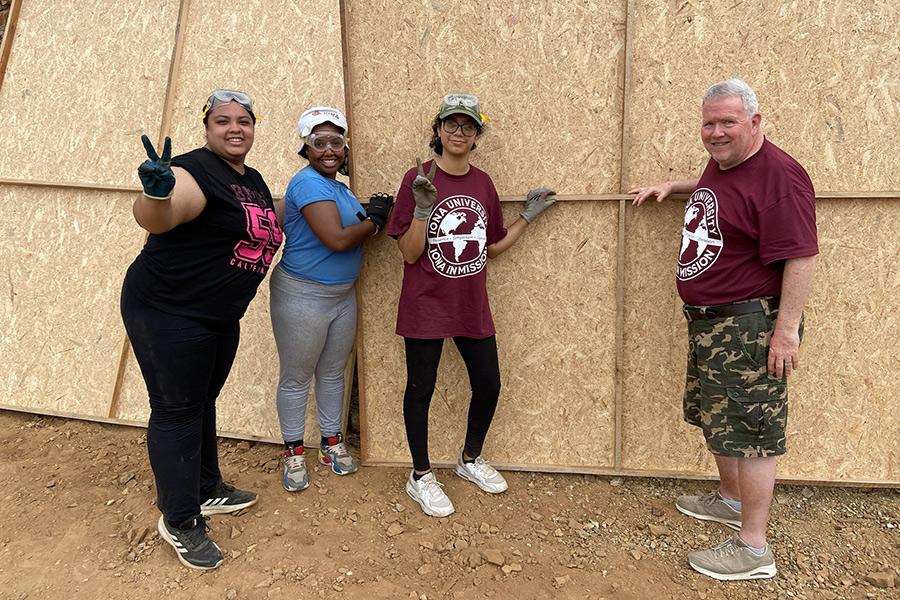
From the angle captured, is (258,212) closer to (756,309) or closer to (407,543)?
(407,543)

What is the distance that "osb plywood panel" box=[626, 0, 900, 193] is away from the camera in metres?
3.12

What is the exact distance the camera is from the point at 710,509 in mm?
3312

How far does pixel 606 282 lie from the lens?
3527 mm

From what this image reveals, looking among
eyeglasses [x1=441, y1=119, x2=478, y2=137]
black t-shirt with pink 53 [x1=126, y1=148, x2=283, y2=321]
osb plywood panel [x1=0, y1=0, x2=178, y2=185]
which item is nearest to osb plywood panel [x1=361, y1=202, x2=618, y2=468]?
eyeglasses [x1=441, y1=119, x2=478, y2=137]

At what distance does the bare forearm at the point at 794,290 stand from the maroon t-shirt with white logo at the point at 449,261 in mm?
1522

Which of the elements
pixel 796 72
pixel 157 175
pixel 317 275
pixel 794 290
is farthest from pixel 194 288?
pixel 796 72

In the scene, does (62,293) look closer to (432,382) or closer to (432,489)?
(432,382)

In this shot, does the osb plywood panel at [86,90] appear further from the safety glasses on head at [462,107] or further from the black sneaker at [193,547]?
the black sneaker at [193,547]

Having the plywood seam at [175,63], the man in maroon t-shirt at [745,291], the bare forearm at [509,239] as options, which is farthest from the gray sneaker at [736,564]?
the plywood seam at [175,63]

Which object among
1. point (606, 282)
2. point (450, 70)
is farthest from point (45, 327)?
point (606, 282)

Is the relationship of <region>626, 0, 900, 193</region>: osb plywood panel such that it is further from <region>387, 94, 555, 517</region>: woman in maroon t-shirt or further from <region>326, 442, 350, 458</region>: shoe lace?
<region>326, 442, 350, 458</region>: shoe lace

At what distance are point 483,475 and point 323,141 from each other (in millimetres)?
2337

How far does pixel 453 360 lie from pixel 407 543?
3.94ft

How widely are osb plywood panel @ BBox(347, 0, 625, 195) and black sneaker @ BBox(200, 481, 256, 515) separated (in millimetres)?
2415
